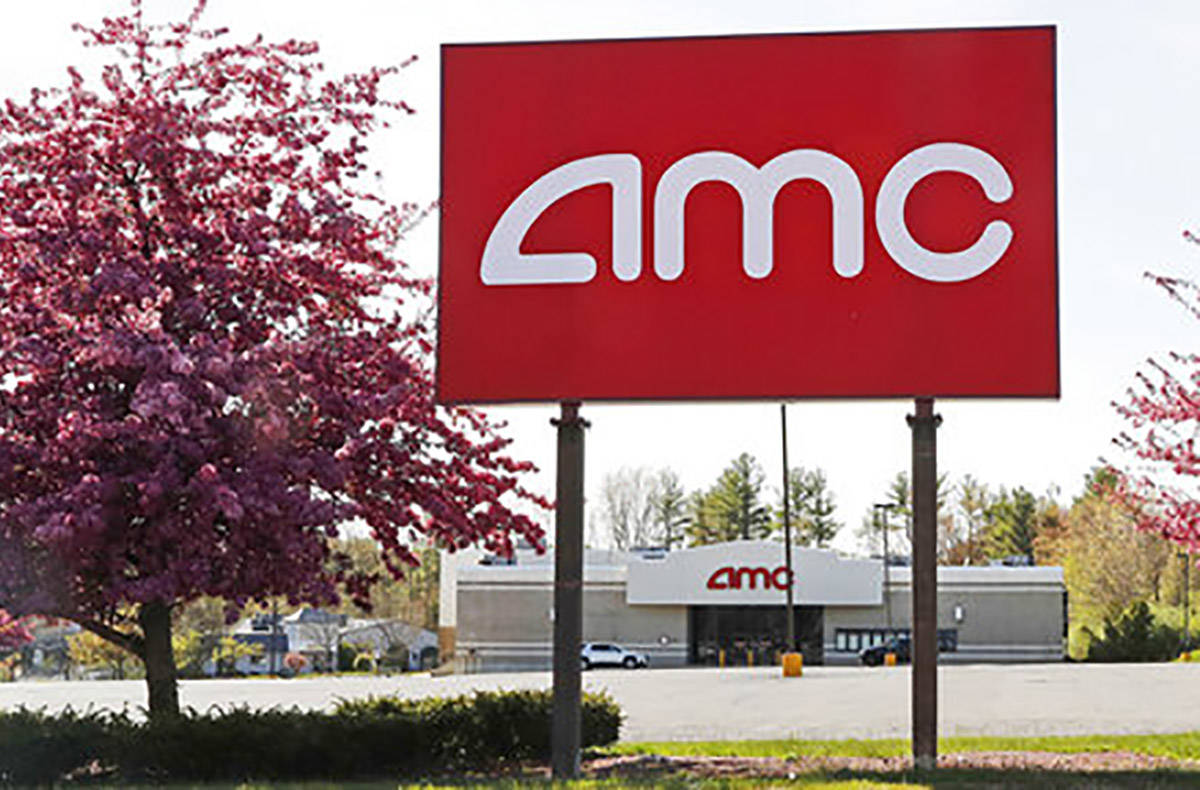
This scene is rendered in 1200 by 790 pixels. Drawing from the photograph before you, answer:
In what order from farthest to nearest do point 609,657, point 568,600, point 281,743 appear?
point 609,657, point 281,743, point 568,600

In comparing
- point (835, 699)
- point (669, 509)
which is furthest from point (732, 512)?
point (835, 699)

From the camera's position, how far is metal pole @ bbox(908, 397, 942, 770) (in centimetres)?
1306

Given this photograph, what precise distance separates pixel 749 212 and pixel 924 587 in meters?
3.35

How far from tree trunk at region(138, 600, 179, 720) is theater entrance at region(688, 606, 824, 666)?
52.2 m

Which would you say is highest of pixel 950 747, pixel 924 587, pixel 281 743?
pixel 924 587

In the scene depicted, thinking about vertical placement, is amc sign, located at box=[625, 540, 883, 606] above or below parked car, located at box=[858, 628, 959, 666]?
above

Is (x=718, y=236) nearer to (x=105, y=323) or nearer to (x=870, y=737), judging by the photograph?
(x=105, y=323)

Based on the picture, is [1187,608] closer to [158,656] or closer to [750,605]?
[750,605]

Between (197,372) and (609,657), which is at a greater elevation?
(197,372)

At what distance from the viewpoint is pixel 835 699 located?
1184 inches

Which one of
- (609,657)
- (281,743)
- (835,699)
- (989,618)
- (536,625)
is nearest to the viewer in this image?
(281,743)

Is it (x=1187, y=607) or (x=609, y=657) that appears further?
(x=1187, y=607)

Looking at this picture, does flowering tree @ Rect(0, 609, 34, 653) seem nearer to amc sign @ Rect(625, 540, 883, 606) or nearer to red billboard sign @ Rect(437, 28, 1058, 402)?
red billboard sign @ Rect(437, 28, 1058, 402)

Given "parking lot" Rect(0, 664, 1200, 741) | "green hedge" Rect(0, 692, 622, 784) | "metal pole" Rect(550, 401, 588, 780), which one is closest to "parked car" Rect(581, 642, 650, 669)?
"parking lot" Rect(0, 664, 1200, 741)
